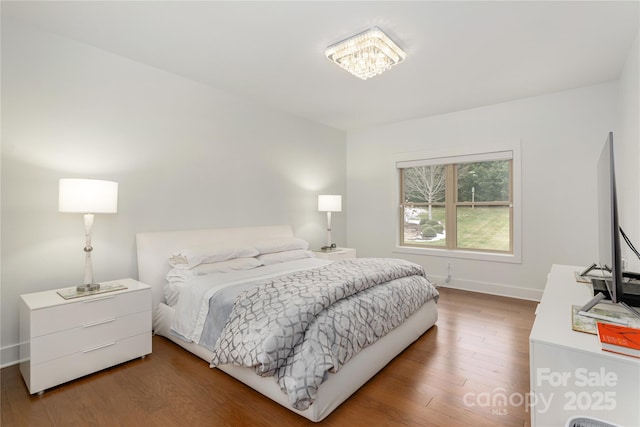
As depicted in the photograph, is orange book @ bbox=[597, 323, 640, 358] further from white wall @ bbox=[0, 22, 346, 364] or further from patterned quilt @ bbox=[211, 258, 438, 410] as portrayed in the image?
white wall @ bbox=[0, 22, 346, 364]

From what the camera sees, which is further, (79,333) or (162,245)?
(162,245)

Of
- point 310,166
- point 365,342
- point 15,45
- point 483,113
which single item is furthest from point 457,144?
point 15,45

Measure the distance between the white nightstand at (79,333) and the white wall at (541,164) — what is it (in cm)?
380

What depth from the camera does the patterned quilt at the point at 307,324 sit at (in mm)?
1626

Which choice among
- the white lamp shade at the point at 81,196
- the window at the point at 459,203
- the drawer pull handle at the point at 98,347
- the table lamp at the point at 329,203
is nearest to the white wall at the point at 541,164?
the window at the point at 459,203

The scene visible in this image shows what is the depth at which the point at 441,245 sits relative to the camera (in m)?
4.70

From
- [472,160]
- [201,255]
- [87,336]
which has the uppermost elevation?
[472,160]

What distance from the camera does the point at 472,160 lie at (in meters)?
4.26

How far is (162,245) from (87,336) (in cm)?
100

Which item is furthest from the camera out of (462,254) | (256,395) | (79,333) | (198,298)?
(462,254)

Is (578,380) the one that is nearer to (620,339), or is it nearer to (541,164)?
(620,339)

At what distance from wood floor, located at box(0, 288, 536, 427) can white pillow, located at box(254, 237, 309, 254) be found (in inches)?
50.5

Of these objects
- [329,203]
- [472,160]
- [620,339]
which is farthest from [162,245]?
[472,160]

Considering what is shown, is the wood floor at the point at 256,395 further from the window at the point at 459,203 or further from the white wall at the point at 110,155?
the window at the point at 459,203
